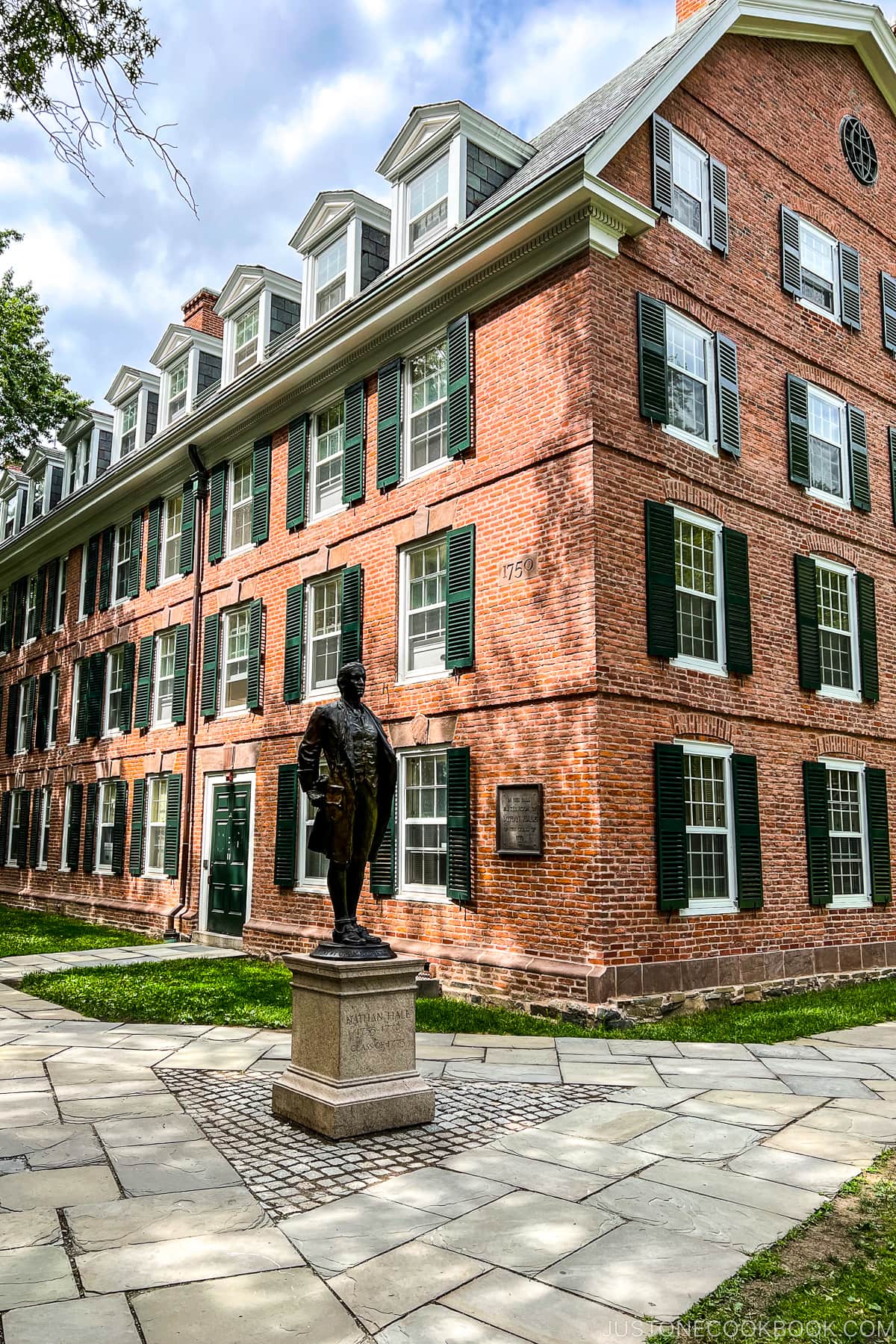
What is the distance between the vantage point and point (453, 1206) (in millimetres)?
4938

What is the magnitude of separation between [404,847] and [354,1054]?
670 centimetres

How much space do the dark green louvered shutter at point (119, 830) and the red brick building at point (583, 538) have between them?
88 cm

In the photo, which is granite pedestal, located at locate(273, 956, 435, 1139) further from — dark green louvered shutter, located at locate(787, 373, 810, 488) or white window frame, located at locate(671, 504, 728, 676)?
dark green louvered shutter, located at locate(787, 373, 810, 488)

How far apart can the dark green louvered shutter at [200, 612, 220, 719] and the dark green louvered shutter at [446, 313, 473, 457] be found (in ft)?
21.8

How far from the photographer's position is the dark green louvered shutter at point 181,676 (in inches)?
733

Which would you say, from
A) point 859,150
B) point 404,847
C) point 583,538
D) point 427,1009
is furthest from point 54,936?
point 859,150

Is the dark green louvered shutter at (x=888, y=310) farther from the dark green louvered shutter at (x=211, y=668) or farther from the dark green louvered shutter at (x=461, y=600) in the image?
the dark green louvered shutter at (x=211, y=668)

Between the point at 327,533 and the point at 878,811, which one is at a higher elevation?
the point at 327,533

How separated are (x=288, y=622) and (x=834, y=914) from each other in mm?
8734

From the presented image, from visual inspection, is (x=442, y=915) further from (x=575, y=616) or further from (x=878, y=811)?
(x=878, y=811)

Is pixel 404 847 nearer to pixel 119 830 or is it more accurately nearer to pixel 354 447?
pixel 354 447

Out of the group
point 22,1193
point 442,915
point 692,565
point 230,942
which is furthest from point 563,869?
point 230,942

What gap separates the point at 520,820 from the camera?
1104 centimetres

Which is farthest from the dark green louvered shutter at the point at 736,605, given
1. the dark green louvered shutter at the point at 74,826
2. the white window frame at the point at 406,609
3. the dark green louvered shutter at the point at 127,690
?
the dark green louvered shutter at the point at 74,826
